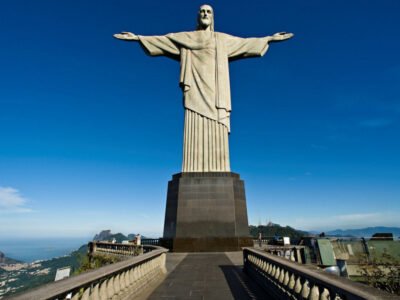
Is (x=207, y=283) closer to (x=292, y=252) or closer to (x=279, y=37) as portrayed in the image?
(x=292, y=252)

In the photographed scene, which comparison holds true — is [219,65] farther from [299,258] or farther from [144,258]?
[144,258]

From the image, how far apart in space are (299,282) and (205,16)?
16187mm

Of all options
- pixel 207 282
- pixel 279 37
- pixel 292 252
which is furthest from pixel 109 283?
pixel 279 37

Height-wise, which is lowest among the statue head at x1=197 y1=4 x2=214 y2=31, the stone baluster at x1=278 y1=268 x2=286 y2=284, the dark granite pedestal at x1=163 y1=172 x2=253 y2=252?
the stone baluster at x1=278 y1=268 x2=286 y2=284

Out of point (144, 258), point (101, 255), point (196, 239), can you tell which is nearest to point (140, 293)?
point (144, 258)

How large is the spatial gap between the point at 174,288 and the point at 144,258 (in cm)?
100

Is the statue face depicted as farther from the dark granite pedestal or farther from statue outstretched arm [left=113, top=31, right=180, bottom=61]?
the dark granite pedestal

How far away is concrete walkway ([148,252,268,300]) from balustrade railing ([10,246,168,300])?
0.42 meters

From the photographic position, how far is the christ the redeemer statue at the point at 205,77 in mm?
15438

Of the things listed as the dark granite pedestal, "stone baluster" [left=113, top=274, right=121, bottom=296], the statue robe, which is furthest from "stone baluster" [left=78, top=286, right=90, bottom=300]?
the statue robe

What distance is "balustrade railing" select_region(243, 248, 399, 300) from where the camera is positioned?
2.71 m

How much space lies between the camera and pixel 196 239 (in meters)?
13.4

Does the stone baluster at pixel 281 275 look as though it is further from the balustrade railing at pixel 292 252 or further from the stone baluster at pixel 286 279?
the balustrade railing at pixel 292 252

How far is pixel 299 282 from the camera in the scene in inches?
177
